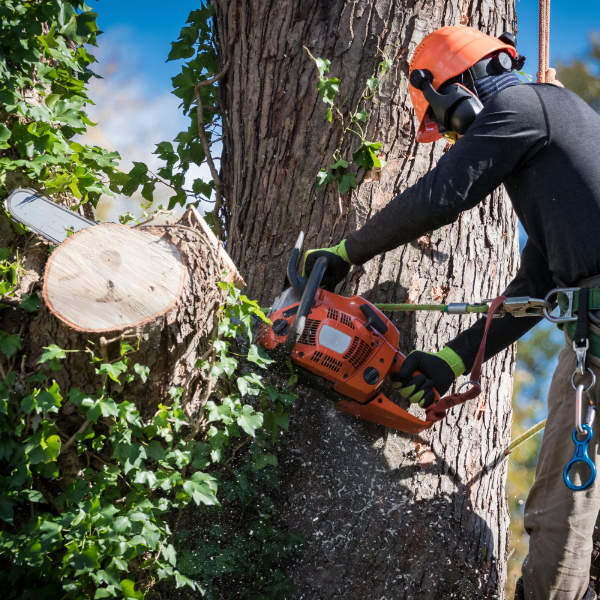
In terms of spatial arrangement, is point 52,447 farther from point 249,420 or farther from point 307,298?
point 307,298

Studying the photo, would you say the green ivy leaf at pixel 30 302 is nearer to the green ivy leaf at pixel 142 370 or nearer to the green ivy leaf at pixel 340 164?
the green ivy leaf at pixel 142 370

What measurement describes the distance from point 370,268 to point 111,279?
1.18 metres

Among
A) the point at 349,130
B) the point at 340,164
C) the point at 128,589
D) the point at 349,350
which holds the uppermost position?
the point at 349,130

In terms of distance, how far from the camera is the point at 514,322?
2.94 m

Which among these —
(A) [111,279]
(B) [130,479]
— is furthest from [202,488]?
(A) [111,279]

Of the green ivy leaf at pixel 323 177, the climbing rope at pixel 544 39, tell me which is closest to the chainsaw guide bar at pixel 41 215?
the green ivy leaf at pixel 323 177

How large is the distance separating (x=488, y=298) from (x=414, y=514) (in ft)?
3.40

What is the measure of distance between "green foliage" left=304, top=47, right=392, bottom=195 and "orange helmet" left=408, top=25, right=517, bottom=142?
0.29 meters

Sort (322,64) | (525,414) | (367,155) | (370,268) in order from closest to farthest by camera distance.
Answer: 1. (370,268)
2. (367,155)
3. (322,64)
4. (525,414)

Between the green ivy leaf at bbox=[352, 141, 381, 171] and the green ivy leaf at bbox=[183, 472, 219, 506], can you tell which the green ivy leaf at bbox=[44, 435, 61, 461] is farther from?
the green ivy leaf at bbox=[352, 141, 381, 171]

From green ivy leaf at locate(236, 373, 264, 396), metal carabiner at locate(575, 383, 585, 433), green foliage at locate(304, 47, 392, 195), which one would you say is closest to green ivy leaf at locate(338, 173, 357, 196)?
green foliage at locate(304, 47, 392, 195)

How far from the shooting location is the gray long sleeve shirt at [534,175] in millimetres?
2447

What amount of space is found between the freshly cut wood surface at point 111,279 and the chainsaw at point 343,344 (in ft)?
1.85

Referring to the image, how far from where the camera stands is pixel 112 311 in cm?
219
